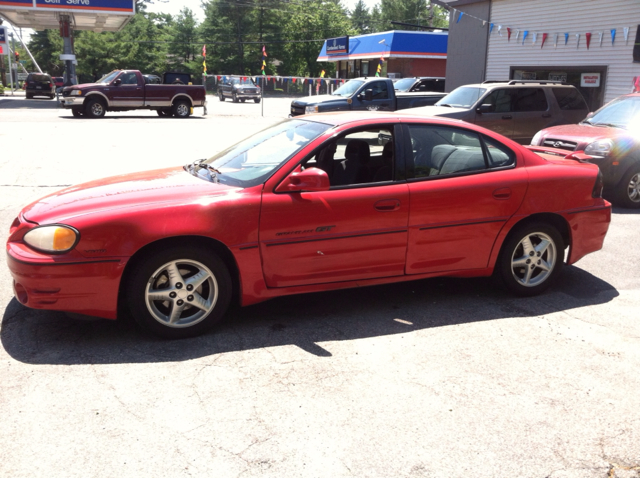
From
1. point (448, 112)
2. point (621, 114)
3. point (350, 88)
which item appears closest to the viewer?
point (621, 114)

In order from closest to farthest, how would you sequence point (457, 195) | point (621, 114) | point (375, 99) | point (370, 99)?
point (457, 195) < point (621, 114) < point (370, 99) < point (375, 99)

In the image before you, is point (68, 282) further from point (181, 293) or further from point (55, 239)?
point (181, 293)

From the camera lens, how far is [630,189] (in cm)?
926

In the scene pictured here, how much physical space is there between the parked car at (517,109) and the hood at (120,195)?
30.5 ft

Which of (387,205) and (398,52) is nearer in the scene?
(387,205)

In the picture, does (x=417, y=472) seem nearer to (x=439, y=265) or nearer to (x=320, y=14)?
(x=439, y=265)

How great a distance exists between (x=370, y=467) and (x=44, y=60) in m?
83.3

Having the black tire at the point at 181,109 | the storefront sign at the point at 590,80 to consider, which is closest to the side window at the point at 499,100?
the storefront sign at the point at 590,80

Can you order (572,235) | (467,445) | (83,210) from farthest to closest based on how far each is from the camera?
(572,235) → (83,210) → (467,445)

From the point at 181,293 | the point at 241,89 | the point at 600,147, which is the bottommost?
the point at 181,293

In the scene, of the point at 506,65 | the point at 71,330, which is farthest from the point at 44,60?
the point at 71,330

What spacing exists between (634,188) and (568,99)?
4942 millimetres

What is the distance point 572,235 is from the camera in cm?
537

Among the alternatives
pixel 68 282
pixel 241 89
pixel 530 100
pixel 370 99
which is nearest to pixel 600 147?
pixel 530 100
